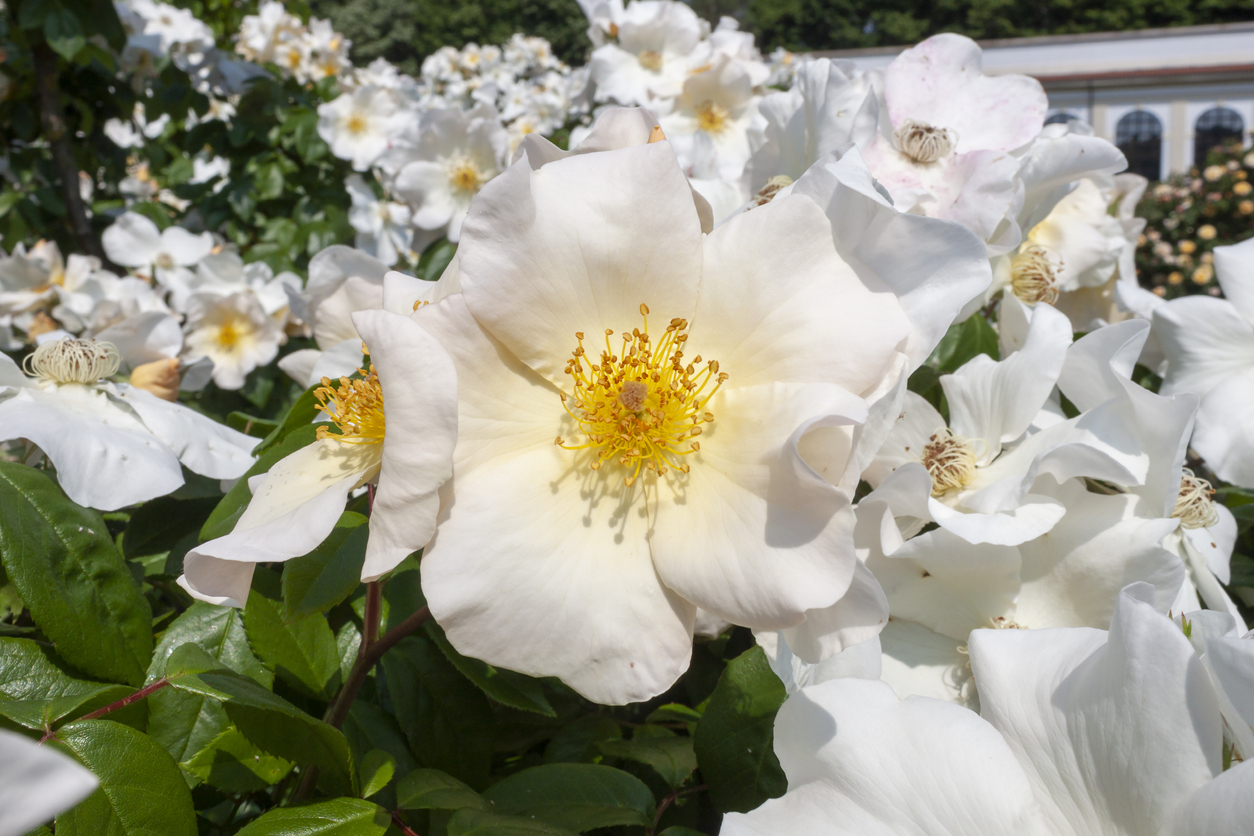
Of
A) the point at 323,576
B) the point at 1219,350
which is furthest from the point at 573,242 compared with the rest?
the point at 1219,350

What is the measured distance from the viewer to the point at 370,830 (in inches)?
27.1

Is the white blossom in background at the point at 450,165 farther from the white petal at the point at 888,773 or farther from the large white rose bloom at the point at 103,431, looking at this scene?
the white petal at the point at 888,773

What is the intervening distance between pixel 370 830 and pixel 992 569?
0.60 m

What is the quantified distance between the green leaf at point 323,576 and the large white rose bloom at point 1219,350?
1.10 meters

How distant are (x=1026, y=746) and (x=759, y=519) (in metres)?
0.26

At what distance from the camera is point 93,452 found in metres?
0.99

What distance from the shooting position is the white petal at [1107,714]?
0.56 metres

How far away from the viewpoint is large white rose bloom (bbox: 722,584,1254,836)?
566 mm

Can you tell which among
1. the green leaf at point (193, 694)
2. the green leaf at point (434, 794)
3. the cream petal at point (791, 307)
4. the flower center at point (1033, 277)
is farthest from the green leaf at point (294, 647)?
the flower center at point (1033, 277)

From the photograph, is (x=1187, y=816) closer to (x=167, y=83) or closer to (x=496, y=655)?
(x=496, y=655)

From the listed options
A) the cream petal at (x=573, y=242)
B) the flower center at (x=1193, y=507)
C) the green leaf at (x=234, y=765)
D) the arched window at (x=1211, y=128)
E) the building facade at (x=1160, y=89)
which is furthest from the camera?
the arched window at (x=1211, y=128)

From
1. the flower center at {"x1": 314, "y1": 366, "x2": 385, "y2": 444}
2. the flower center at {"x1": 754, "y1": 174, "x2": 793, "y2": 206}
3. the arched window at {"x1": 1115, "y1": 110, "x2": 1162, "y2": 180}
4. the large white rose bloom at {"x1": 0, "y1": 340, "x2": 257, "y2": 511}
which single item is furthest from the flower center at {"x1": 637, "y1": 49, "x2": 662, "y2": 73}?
the arched window at {"x1": 1115, "y1": 110, "x2": 1162, "y2": 180}

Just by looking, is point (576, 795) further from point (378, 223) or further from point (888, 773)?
point (378, 223)

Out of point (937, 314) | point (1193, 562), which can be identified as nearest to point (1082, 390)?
point (1193, 562)
